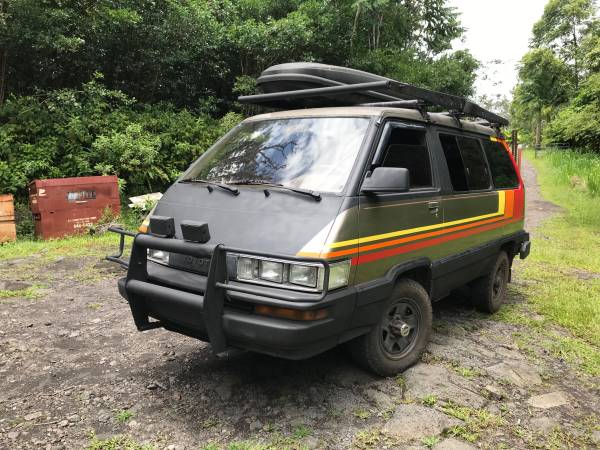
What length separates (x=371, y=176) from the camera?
324 centimetres

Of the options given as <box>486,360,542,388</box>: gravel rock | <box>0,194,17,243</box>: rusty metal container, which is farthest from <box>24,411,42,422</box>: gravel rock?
<box>0,194,17,243</box>: rusty metal container

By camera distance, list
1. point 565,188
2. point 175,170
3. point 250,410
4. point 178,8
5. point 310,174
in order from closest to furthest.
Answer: point 250,410 → point 310,174 → point 175,170 → point 178,8 → point 565,188

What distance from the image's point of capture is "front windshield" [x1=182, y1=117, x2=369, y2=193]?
3.44 m

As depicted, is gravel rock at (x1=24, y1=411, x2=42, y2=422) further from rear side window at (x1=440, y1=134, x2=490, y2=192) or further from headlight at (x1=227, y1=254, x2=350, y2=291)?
rear side window at (x1=440, y1=134, x2=490, y2=192)

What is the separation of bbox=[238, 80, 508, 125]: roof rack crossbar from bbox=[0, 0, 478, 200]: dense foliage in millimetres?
6828

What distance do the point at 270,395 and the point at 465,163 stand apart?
2941 millimetres

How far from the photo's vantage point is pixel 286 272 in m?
2.88

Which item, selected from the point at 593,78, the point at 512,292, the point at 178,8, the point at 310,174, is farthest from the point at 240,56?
the point at 310,174

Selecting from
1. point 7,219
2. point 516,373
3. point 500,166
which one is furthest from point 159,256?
point 7,219

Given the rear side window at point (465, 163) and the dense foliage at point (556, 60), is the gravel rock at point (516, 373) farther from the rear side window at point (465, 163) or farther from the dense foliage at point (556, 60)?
the dense foliage at point (556, 60)

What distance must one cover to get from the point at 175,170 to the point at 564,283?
8.77m

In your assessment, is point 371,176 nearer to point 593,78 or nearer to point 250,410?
point 250,410

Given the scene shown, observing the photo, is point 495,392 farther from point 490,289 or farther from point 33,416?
point 33,416

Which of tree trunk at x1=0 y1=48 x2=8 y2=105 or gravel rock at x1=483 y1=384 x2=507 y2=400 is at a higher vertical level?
tree trunk at x1=0 y1=48 x2=8 y2=105
